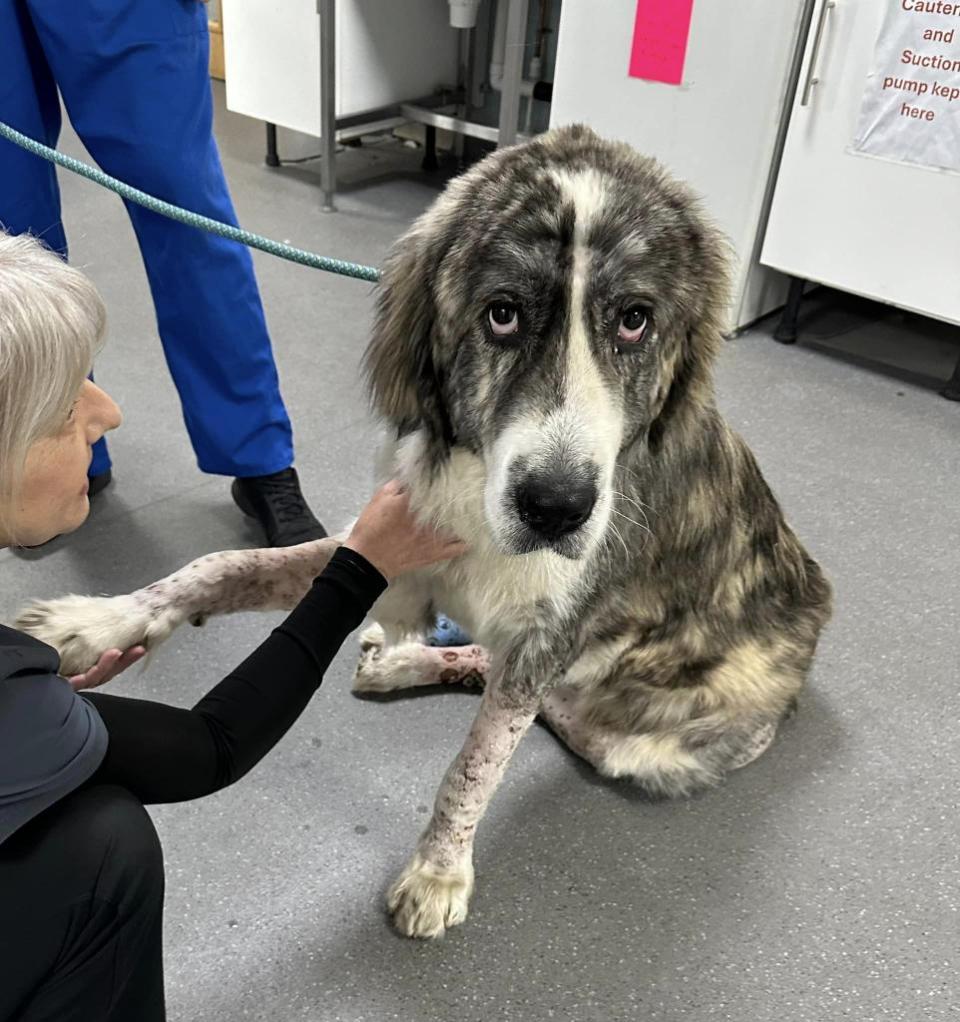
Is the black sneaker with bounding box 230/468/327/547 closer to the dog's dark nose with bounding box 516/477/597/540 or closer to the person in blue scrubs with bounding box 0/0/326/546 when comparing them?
the person in blue scrubs with bounding box 0/0/326/546

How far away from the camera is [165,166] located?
1.78m

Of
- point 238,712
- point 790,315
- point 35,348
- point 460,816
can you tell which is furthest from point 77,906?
point 790,315

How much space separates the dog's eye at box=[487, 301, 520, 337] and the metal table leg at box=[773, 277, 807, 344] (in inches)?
91.6

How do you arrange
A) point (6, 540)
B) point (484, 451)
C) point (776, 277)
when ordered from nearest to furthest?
point (6, 540)
point (484, 451)
point (776, 277)

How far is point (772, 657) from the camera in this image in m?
1.62

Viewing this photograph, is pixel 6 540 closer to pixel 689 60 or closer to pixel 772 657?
pixel 772 657

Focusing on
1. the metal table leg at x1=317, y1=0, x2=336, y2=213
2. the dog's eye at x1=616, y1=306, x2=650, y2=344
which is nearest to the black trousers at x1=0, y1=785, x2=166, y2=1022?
the dog's eye at x1=616, y1=306, x2=650, y2=344

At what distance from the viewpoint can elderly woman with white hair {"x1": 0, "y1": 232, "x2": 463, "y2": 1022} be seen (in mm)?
871

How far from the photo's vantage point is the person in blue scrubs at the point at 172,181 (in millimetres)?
1676

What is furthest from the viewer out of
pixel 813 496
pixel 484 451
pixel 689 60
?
pixel 689 60

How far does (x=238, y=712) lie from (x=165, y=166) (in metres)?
1.12

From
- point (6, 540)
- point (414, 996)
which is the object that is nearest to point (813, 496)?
point (414, 996)

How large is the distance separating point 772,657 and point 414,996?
2.52 ft

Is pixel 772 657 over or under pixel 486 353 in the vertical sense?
under
